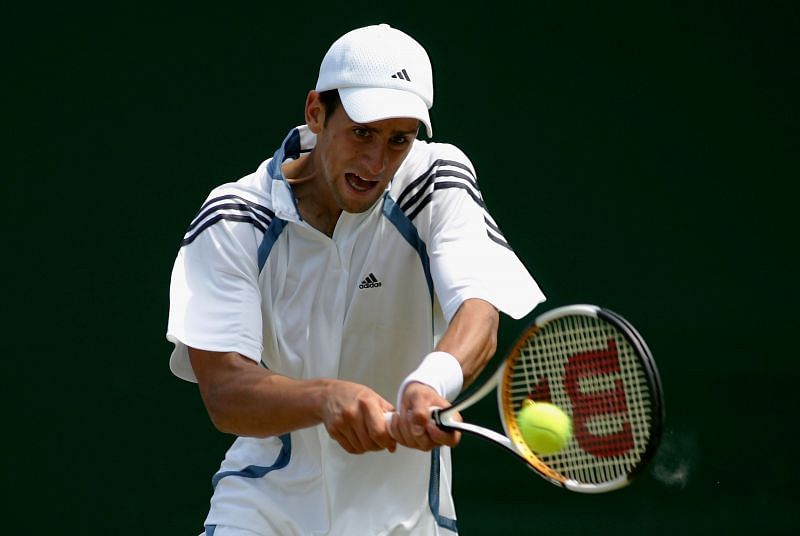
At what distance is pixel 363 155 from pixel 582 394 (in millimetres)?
663

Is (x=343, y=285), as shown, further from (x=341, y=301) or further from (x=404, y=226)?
(x=404, y=226)

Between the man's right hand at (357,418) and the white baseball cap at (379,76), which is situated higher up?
the white baseball cap at (379,76)

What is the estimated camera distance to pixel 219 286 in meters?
3.07

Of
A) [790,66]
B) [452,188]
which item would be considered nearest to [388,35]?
[452,188]

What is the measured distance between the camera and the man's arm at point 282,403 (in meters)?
2.64

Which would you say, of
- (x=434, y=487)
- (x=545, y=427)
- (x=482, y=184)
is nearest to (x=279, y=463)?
(x=434, y=487)

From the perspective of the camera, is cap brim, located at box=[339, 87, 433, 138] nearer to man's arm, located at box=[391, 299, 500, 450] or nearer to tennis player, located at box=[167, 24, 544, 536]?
tennis player, located at box=[167, 24, 544, 536]

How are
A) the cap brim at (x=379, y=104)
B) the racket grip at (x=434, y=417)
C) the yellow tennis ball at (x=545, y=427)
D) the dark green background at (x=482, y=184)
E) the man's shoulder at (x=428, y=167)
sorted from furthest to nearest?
the dark green background at (x=482, y=184) < the man's shoulder at (x=428, y=167) < the cap brim at (x=379, y=104) < the yellow tennis ball at (x=545, y=427) < the racket grip at (x=434, y=417)

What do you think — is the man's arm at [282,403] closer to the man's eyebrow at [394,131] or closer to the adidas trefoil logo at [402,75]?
the man's eyebrow at [394,131]

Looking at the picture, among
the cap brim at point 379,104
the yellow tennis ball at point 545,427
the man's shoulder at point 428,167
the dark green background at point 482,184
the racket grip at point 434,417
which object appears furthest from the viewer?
the dark green background at point 482,184

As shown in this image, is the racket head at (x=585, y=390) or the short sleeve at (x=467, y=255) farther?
the short sleeve at (x=467, y=255)

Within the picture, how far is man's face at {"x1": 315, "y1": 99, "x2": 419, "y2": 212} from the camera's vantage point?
3.02 m

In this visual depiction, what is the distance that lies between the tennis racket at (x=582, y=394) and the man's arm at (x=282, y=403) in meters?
0.13

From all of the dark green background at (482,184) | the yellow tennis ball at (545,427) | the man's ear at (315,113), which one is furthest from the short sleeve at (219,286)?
the dark green background at (482,184)
